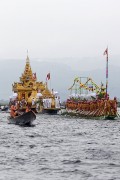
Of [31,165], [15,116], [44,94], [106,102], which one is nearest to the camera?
[31,165]

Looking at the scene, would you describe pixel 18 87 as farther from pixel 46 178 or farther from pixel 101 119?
pixel 46 178

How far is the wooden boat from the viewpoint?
2776 inches

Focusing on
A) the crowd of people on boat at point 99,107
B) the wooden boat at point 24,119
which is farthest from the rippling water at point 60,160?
the crowd of people on boat at point 99,107

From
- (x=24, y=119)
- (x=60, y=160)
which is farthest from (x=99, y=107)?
(x=60, y=160)

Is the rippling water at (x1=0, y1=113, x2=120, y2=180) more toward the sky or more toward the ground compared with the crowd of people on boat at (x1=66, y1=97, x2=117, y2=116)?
more toward the ground

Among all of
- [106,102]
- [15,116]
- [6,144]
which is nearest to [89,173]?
[6,144]

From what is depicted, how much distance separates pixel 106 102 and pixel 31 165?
202ft

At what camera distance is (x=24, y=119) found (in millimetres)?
72312

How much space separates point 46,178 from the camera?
95.0ft

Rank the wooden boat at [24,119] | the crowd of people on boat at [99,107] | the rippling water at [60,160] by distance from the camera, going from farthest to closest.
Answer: the crowd of people on boat at [99,107]
the wooden boat at [24,119]
the rippling water at [60,160]

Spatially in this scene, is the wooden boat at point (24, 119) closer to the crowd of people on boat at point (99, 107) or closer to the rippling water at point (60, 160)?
the crowd of people on boat at point (99, 107)

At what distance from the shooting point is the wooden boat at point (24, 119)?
70.5 meters

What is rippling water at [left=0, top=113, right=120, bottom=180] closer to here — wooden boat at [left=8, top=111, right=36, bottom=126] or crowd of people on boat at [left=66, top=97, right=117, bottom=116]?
wooden boat at [left=8, top=111, right=36, bottom=126]

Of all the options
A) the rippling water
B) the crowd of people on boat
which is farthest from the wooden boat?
the rippling water
